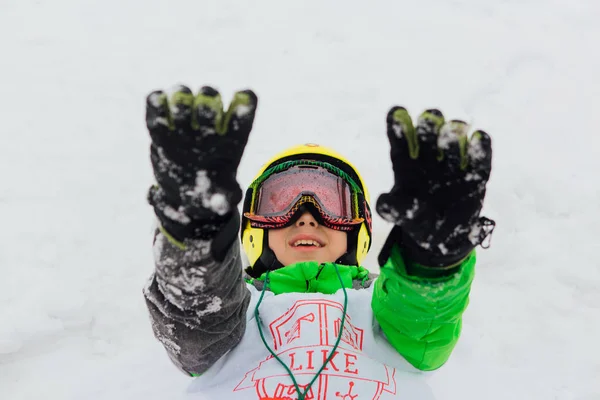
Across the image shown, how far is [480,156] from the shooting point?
156cm

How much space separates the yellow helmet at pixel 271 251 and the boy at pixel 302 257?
0.01 m

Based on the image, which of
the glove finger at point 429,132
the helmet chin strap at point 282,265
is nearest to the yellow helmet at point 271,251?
the helmet chin strap at point 282,265

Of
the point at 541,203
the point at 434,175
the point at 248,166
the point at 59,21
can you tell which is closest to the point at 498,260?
the point at 541,203

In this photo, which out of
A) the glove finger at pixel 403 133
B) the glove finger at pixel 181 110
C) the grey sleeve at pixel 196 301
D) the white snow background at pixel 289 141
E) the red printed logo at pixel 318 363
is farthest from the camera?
the white snow background at pixel 289 141

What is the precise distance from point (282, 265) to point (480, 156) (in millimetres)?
1555

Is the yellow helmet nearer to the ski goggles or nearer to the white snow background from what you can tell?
the ski goggles

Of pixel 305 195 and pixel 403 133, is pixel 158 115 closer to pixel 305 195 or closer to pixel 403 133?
pixel 403 133

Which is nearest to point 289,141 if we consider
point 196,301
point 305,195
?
point 305,195

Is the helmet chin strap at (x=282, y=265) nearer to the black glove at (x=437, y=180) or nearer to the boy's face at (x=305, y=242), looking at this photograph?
the boy's face at (x=305, y=242)

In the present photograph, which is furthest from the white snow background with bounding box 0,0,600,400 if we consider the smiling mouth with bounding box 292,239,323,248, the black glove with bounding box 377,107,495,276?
the black glove with bounding box 377,107,495,276

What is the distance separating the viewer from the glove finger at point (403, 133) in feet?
5.25

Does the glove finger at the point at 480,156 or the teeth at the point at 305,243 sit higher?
the glove finger at the point at 480,156

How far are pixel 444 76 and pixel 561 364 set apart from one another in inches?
106

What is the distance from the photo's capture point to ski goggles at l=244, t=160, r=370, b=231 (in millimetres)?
2975
